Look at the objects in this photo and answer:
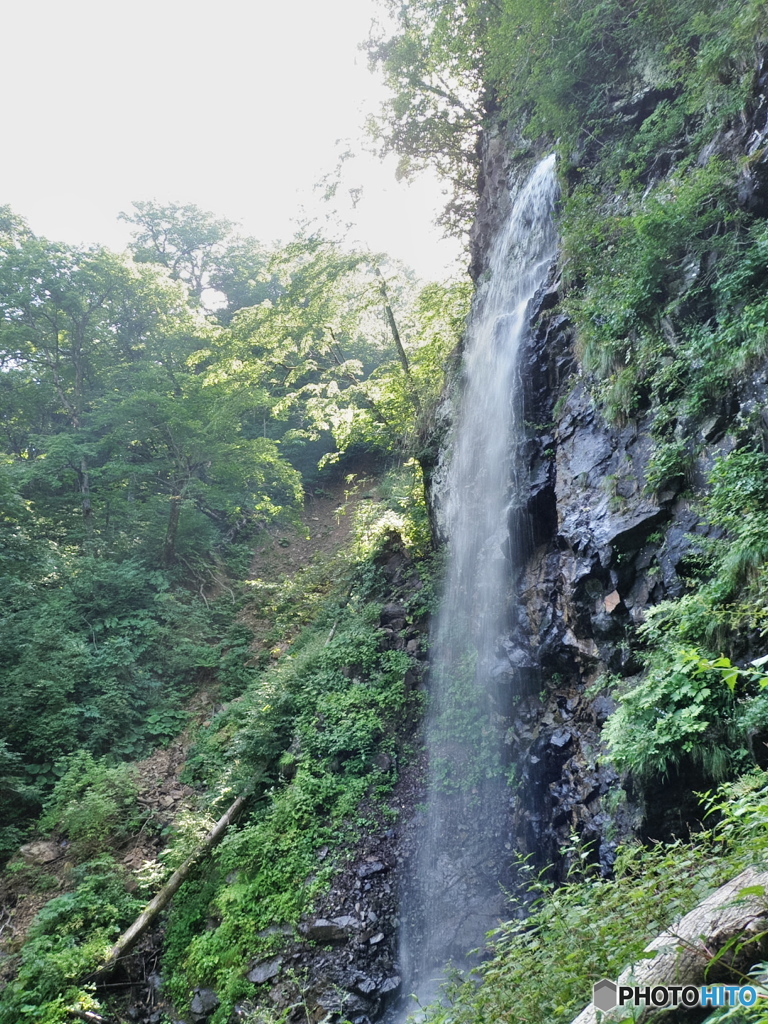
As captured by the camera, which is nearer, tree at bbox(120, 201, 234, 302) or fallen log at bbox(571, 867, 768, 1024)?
fallen log at bbox(571, 867, 768, 1024)

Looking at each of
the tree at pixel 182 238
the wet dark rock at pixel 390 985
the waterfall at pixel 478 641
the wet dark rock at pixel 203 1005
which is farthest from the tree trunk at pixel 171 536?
the tree at pixel 182 238

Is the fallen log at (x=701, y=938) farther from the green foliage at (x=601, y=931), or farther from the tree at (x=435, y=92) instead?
the tree at (x=435, y=92)

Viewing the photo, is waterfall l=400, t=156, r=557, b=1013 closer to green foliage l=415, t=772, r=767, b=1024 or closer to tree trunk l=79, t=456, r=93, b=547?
green foliage l=415, t=772, r=767, b=1024

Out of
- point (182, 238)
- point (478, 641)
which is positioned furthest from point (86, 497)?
point (182, 238)

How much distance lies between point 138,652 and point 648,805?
863 centimetres

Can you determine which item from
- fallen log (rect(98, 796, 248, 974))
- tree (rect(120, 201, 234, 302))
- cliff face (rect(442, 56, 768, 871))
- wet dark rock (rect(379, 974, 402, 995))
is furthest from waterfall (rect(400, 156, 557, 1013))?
tree (rect(120, 201, 234, 302))

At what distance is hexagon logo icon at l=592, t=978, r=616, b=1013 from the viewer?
6.11ft

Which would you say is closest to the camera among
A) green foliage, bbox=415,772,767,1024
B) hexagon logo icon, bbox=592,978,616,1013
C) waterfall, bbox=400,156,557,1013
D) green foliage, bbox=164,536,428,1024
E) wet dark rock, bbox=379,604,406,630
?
hexagon logo icon, bbox=592,978,616,1013

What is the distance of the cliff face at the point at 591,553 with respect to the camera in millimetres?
4488

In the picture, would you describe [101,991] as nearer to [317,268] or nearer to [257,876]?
[257,876]

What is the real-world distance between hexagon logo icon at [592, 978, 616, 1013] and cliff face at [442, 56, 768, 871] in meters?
2.38

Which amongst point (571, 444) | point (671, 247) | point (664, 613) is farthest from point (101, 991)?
point (671, 247)

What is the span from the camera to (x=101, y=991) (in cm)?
526

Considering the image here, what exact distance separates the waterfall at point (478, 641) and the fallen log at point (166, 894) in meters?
2.57
